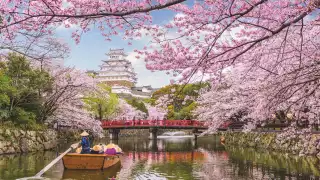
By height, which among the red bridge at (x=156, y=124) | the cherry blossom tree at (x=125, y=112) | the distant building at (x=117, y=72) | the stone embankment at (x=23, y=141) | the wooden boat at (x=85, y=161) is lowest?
the wooden boat at (x=85, y=161)

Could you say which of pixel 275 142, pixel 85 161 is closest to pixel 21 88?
pixel 85 161

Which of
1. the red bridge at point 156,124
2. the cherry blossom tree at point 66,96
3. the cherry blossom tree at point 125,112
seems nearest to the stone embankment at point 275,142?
the red bridge at point 156,124

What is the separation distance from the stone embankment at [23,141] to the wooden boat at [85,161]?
239 inches

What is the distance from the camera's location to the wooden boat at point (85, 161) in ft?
42.0

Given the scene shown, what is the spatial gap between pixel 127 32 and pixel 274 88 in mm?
3288

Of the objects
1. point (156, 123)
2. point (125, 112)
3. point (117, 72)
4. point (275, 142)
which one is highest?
point (117, 72)

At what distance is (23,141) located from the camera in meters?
18.8

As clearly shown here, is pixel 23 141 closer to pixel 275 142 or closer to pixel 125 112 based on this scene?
pixel 275 142

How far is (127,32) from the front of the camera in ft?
22.4

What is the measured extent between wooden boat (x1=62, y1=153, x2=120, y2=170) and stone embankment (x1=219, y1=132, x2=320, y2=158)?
796 cm

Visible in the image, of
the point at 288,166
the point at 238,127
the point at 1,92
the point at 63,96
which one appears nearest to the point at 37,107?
the point at 63,96

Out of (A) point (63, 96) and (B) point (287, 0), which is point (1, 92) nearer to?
(A) point (63, 96)

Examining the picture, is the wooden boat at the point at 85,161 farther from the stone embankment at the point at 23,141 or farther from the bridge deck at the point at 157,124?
the bridge deck at the point at 157,124

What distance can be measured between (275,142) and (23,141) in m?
15.4
